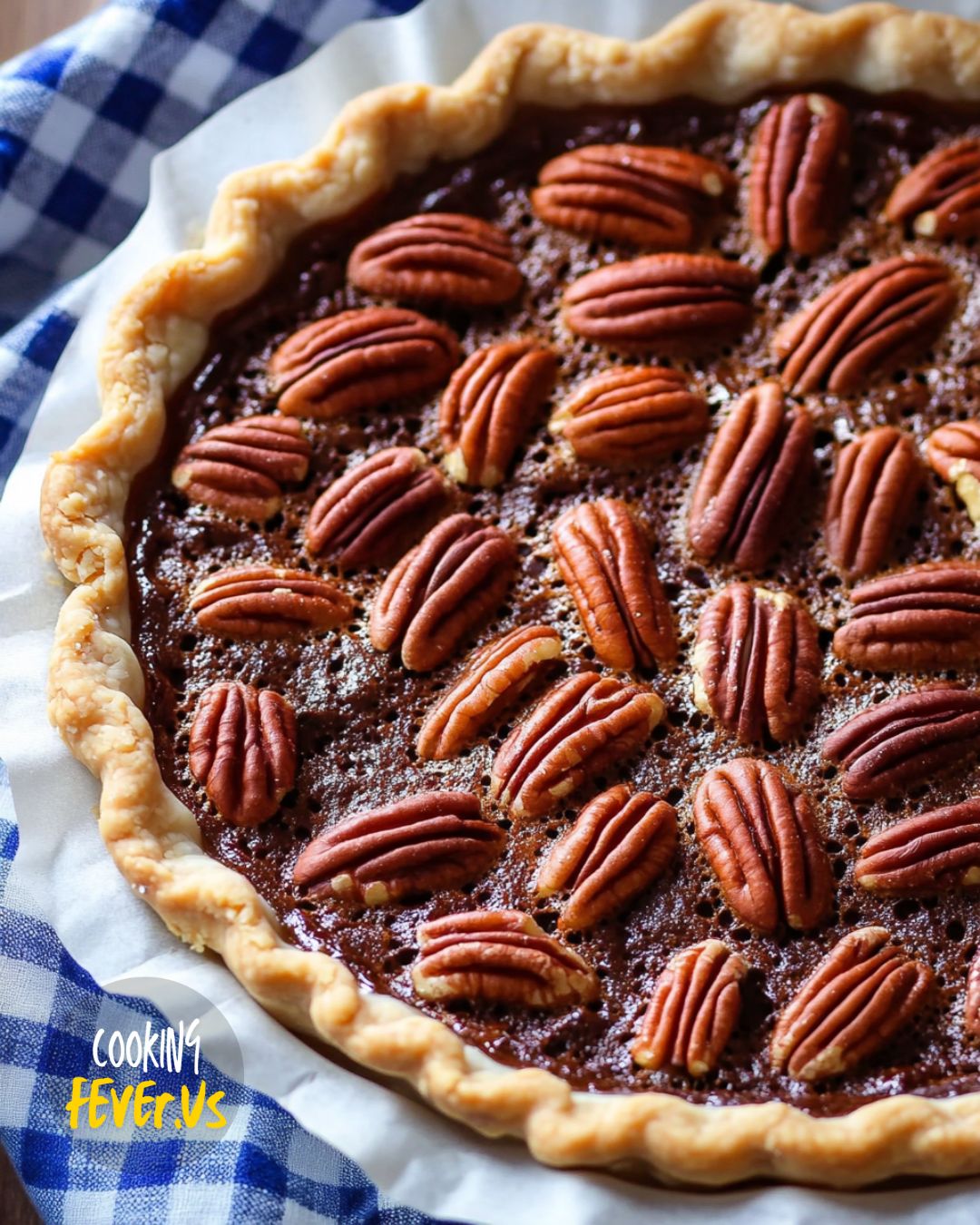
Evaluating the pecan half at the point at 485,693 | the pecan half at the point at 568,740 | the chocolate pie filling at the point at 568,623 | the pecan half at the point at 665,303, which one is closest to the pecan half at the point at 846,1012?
the chocolate pie filling at the point at 568,623

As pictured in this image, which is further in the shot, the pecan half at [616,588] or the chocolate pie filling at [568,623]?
the pecan half at [616,588]

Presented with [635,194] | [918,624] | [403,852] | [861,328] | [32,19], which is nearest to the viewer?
[403,852]

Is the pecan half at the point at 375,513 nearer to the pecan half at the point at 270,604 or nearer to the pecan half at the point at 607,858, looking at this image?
the pecan half at the point at 270,604

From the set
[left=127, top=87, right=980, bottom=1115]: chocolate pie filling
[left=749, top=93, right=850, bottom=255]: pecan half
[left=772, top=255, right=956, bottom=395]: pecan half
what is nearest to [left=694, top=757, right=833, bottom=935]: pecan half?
[left=127, top=87, right=980, bottom=1115]: chocolate pie filling

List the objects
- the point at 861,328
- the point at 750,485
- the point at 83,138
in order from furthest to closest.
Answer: the point at 83,138
the point at 861,328
the point at 750,485

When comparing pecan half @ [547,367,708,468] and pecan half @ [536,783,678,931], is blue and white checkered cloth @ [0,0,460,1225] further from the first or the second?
pecan half @ [547,367,708,468]

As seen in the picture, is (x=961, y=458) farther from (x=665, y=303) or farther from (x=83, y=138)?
(x=83, y=138)

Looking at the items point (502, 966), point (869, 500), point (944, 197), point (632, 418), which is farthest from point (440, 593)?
point (944, 197)
